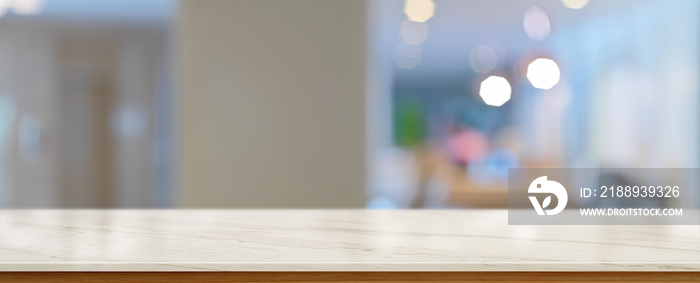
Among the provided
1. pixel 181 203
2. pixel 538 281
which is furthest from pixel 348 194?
pixel 538 281

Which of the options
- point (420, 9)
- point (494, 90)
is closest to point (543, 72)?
point (494, 90)

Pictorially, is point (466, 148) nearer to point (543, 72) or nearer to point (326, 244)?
point (543, 72)

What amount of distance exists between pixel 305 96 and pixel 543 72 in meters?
1.38

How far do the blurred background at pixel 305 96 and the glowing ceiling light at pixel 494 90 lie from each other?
0.01 metres

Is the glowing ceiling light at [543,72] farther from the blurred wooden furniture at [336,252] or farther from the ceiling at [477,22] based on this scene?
the blurred wooden furniture at [336,252]

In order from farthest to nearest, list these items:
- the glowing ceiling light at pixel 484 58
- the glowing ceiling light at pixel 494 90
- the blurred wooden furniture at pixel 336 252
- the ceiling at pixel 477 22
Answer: the glowing ceiling light at pixel 484 58 < the ceiling at pixel 477 22 < the glowing ceiling light at pixel 494 90 < the blurred wooden furniture at pixel 336 252

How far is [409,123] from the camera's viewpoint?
1243 cm

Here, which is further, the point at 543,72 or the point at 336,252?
the point at 543,72

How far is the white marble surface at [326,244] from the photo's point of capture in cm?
86

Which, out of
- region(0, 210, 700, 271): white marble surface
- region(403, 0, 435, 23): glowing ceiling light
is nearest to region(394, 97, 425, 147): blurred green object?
region(403, 0, 435, 23): glowing ceiling light

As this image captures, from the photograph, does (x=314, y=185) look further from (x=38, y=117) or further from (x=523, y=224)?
(x=38, y=117)

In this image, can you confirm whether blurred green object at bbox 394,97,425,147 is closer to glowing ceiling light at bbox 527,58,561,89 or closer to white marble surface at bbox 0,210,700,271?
glowing ceiling light at bbox 527,58,561,89

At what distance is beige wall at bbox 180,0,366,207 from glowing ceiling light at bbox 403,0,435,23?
81cm

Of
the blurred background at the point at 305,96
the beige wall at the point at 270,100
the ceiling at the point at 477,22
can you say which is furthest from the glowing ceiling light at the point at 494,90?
the ceiling at the point at 477,22
